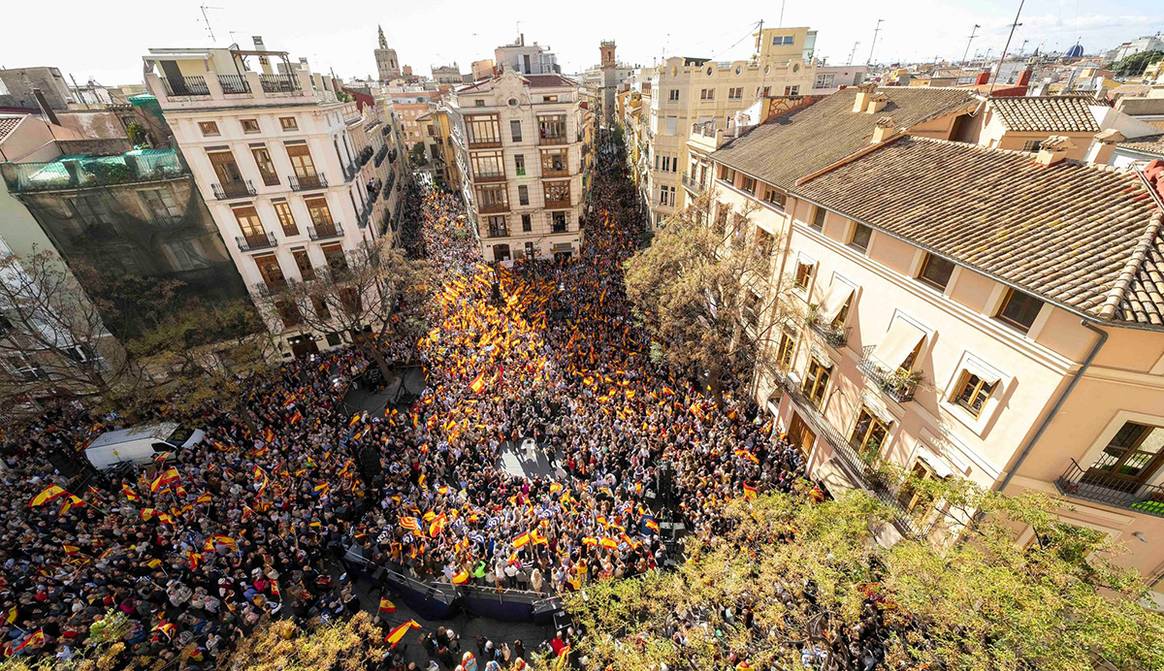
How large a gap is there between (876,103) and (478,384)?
25.7 meters

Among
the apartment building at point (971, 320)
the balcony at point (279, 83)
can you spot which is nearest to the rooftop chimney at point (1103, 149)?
the apartment building at point (971, 320)

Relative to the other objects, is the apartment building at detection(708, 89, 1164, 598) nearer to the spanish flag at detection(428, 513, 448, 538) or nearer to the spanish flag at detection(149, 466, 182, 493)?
the spanish flag at detection(428, 513, 448, 538)

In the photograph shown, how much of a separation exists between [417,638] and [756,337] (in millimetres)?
20394

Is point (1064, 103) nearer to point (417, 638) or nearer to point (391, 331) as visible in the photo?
point (417, 638)

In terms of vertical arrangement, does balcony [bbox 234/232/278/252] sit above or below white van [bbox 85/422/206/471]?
above

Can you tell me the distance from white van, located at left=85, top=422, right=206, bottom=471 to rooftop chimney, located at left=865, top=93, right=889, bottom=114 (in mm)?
38982

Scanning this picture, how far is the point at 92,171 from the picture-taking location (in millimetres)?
25109

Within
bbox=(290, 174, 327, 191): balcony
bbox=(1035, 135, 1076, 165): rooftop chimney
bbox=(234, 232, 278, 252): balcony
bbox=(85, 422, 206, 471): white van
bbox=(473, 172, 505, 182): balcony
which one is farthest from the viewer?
bbox=(473, 172, 505, 182): balcony

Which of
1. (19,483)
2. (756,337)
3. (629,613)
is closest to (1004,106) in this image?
(756,337)

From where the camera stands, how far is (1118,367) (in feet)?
35.6

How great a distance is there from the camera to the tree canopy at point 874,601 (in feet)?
31.4

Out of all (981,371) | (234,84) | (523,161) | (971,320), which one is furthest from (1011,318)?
(234,84)

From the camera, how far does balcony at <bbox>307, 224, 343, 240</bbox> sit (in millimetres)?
30031

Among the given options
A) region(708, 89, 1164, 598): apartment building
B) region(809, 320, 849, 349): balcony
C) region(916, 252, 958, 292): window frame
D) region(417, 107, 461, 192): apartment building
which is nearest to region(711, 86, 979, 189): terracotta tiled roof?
region(708, 89, 1164, 598): apartment building
